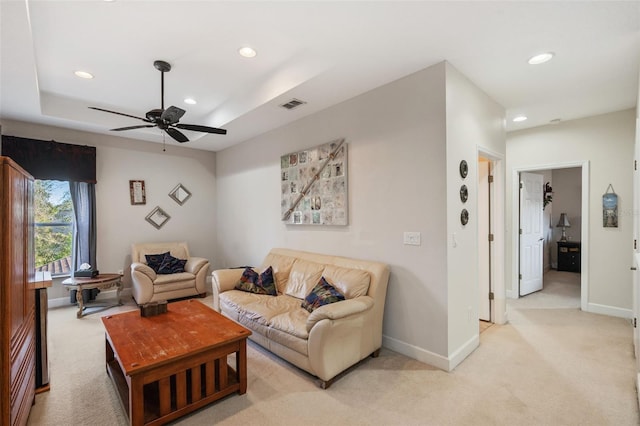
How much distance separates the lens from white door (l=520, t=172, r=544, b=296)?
16.5ft

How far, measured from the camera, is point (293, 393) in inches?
91.6

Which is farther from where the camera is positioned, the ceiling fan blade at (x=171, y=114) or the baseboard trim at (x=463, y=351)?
the ceiling fan blade at (x=171, y=114)

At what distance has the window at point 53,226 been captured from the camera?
4.56 meters

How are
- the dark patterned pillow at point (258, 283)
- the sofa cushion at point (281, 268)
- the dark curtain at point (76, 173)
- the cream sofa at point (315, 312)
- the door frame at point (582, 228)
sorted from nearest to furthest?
the cream sofa at point (315, 312) → the dark patterned pillow at point (258, 283) → the sofa cushion at point (281, 268) → the door frame at point (582, 228) → the dark curtain at point (76, 173)

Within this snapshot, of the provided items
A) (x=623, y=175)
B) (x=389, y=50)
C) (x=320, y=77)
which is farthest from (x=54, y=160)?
(x=623, y=175)

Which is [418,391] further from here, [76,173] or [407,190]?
[76,173]

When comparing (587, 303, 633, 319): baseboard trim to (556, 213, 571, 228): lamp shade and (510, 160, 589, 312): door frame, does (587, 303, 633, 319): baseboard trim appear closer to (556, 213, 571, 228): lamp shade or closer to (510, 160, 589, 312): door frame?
(510, 160, 589, 312): door frame

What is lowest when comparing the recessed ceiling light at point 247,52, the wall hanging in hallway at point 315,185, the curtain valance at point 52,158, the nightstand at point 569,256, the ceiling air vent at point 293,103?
the nightstand at point 569,256

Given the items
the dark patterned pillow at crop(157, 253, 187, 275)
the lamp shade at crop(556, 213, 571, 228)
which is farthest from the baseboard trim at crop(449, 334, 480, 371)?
the lamp shade at crop(556, 213, 571, 228)

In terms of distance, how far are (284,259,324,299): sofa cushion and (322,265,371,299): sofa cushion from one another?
245 mm

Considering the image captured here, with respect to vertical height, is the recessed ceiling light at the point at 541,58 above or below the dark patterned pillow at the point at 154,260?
above

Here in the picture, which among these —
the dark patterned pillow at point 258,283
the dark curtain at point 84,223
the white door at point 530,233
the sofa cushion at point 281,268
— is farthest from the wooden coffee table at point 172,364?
the white door at point 530,233

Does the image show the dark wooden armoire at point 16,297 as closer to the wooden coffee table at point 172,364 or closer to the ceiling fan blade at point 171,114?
the wooden coffee table at point 172,364

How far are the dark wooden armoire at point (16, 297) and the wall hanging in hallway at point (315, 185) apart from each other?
8.63 feet
